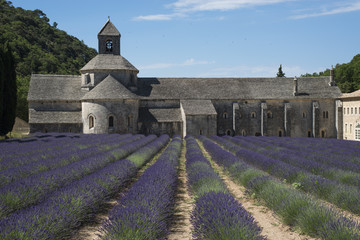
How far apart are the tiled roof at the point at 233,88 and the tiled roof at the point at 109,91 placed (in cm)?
300

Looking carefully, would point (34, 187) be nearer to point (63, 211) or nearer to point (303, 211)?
point (63, 211)

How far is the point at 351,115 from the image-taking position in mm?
37625

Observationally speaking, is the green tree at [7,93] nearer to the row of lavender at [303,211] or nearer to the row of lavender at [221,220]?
the row of lavender at [303,211]

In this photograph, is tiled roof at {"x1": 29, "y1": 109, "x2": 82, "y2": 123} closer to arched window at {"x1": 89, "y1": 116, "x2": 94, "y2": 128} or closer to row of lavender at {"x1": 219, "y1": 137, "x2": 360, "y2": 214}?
arched window at {"x1": 89, "y1": 116, "x2": 94, "y2": 128}

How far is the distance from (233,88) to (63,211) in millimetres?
36279

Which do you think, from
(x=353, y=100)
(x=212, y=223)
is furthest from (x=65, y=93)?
(x=212, y=223)

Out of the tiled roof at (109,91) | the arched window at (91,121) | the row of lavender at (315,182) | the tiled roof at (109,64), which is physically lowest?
the row of lavender at (315,182)

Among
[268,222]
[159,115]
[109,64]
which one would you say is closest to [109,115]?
[159,115]

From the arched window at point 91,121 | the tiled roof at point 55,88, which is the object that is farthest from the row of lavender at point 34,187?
the tiled roof at point 55,88

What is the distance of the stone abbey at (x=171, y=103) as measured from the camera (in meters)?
35.7

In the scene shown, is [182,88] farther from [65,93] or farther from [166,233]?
[166,233]

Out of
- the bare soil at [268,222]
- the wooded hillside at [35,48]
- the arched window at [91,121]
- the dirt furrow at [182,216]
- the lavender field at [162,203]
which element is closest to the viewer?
the lavender field at [162,203]

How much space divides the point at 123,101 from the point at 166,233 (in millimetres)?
29796

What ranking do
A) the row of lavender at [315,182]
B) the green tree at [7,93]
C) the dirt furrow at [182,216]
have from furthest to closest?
the green tree at [7,93]
the row of lavender at [315,182]
the dirt furrow at [182,216]
